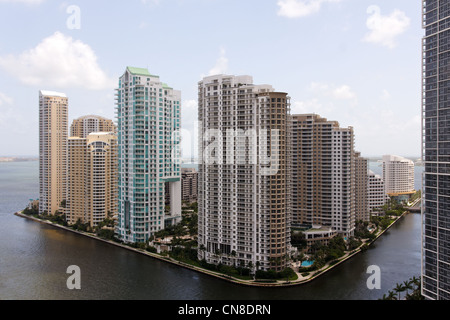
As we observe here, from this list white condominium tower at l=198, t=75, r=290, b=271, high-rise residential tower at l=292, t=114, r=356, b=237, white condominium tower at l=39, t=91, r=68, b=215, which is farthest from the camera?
white condominium tower at l=39, t=91, r=68, b=215

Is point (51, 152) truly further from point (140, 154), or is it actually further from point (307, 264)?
point (307, 264)

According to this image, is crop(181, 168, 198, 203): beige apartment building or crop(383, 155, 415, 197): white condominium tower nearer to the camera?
crop(181, 168, 198, 203): beige apartment building

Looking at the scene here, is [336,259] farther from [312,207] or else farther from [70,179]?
[70,179]

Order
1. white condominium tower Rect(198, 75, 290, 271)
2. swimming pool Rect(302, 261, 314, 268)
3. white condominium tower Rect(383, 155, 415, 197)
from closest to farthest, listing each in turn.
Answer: white condominium tower Rect(198, 75, 290, 271)
swimming pool Rect(302, 261, 314, 268)
white condominium tower Rect(383, 155, 415, 197)

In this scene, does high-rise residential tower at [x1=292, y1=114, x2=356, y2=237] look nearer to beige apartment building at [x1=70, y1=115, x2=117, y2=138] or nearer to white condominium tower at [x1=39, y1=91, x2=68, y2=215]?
white condominium tower at [x1=39, y1=91, x2=68, y2=215]

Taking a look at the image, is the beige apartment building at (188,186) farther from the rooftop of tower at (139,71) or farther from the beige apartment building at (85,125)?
the rooftop of tower at (139,71)

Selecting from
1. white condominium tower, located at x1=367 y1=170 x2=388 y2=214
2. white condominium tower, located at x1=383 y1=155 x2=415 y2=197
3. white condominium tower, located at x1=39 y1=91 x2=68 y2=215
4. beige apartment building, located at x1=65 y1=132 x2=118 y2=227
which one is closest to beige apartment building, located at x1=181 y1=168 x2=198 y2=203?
beige apartment building, located at x1=65 y1=132 x2=118 y2=227
